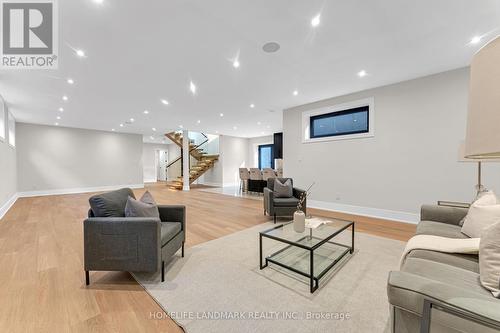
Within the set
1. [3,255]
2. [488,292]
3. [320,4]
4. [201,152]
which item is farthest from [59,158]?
[488,292]

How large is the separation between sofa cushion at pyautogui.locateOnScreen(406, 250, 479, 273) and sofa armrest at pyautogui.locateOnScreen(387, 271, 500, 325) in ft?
1.84

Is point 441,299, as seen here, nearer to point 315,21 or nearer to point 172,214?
point 172,214

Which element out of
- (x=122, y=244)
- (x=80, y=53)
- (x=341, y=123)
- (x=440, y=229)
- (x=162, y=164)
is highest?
(x=80, y=53)

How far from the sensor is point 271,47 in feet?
9.57

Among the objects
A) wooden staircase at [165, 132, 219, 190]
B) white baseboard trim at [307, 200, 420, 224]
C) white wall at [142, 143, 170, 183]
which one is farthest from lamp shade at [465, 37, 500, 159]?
white wall at [142, 143, 170, 183]

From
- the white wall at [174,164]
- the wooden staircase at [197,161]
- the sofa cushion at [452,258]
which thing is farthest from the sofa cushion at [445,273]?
the white wall at [174,164]

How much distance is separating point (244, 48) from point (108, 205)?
263 cm

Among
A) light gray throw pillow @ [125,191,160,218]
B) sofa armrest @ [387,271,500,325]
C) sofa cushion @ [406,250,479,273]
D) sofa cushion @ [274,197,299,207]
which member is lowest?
sofa cushion @ [274,197,299,207]

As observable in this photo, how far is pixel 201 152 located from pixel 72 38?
9.62 meters

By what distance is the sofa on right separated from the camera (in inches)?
33.7

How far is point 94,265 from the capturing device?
1995 millimetres

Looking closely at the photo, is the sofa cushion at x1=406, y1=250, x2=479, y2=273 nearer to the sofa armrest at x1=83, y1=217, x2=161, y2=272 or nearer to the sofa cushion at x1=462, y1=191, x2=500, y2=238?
the sofa cushion at x1=462, y1=191, x2=500, y2=238

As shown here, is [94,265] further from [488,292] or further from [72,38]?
[488,292]

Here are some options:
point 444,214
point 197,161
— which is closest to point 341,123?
point 444,214
